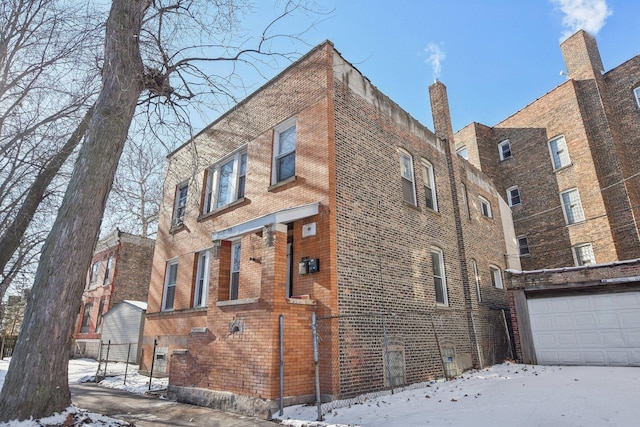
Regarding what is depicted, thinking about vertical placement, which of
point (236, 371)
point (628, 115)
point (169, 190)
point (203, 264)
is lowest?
point (236, 371)

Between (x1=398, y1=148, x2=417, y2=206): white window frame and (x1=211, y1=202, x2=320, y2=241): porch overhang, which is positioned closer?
(x1=211, y1=202, x2=320, y2=241): porch overhang

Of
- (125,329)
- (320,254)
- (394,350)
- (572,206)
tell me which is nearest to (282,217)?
(320,254)

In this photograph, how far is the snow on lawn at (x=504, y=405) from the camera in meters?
5.01

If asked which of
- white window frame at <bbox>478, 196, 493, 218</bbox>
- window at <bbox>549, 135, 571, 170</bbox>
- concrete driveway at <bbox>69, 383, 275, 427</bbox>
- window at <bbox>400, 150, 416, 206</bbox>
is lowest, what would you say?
concrete driveway at <bbox>69, 383, 275, 427</bbox>

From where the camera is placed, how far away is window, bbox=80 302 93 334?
22.8 meters

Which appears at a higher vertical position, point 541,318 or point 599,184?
point 599,184

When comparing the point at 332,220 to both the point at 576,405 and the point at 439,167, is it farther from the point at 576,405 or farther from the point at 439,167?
the point at 439,167

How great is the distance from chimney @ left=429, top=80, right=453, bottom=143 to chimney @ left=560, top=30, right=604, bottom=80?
11.0 m

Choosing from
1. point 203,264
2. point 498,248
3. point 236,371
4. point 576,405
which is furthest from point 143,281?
point 576,405

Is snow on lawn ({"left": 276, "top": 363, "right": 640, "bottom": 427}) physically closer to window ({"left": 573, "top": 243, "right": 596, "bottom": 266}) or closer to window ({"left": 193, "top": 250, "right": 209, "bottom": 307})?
window ({"left": 193, "top": 250, "right": 209, "bottom": 307})

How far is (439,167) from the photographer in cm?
1292

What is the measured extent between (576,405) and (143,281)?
22.9 metres

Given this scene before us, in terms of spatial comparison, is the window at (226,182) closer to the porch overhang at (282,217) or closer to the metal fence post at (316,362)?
the porch overhang at (282,217)

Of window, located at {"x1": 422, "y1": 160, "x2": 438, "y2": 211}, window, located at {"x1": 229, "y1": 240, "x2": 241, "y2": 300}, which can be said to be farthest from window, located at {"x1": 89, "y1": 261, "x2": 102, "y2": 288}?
window, located at {"x1": 422, "y1": 160, "x2": 438, "y2": 211}
